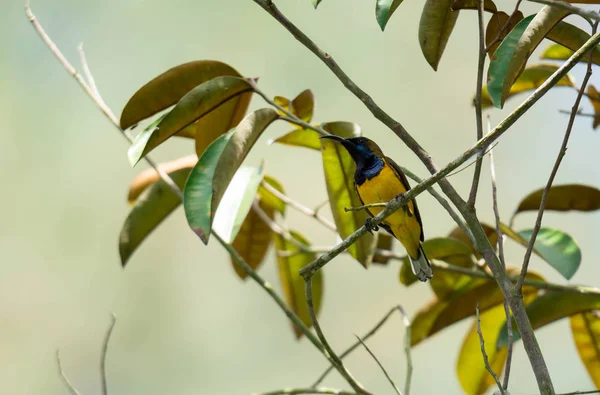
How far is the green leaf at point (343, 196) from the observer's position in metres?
2.08

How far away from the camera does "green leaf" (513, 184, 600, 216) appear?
2352mm

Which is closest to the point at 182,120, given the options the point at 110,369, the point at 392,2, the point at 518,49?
the point at 392,2

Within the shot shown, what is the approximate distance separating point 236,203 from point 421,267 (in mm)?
707

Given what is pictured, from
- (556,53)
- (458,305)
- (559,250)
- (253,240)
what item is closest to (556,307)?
(559,250)

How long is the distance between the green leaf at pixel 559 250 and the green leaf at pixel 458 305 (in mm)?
138

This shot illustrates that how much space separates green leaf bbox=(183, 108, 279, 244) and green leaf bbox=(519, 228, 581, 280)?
1011mm

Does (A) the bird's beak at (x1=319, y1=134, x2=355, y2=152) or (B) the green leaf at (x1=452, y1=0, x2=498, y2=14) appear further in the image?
(A) the bird's beak at (x1=319, y1=134, x2=355, y2=152)

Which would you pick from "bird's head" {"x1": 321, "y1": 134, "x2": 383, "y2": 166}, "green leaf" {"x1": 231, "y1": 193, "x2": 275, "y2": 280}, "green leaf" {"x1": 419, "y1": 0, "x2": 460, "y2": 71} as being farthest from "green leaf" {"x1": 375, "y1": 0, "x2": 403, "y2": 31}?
"green leaf" {"x1": 231, "y1": 193, "x2": 275, "y2": 280}

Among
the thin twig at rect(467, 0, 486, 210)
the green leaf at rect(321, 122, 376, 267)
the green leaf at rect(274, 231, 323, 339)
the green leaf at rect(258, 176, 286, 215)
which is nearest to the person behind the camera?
the thin twig at rect(467, 0, 486, 210)

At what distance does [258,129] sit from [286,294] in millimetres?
1199

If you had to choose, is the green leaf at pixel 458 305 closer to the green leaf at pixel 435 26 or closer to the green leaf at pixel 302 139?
the green leaf at pixel 302 139

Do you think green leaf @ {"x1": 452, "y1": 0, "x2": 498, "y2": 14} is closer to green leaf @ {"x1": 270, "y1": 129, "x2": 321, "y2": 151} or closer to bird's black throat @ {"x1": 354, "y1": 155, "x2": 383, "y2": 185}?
green leaf @ {"x1": 270, "y1": 129, "x2": 321, "y2": 151}

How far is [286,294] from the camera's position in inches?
111

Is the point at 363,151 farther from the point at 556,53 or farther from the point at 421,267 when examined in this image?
the point at 556,53
